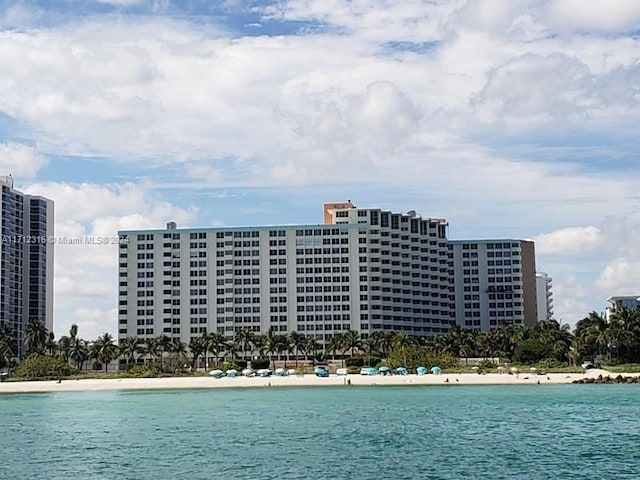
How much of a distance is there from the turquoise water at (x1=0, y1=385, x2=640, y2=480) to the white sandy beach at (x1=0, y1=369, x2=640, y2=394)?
25.8 meters

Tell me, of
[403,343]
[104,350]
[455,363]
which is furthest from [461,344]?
[104,350]

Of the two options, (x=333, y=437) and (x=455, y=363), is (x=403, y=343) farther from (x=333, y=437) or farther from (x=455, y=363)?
(x=333, y=437)

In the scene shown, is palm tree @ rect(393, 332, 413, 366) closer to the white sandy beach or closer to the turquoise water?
the white sandy beach

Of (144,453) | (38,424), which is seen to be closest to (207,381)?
(38,424)

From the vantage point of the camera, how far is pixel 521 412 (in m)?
91.4

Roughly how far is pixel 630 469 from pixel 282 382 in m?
108

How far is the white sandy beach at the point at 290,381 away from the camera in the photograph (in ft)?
482

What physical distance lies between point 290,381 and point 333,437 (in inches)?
3460

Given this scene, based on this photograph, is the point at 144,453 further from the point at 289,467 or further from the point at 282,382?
the point at 282,382

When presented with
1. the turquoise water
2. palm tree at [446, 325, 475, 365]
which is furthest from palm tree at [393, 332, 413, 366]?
the turquoise water

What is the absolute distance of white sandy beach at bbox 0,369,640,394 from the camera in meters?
147

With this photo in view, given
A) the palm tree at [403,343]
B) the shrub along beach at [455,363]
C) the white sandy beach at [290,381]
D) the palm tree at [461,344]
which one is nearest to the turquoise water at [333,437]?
the white sandy beach at [290,381]

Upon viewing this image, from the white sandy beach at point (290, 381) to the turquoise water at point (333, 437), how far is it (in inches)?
1015

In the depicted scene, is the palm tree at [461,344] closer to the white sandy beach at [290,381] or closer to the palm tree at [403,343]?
the palm tree at [403,343]
